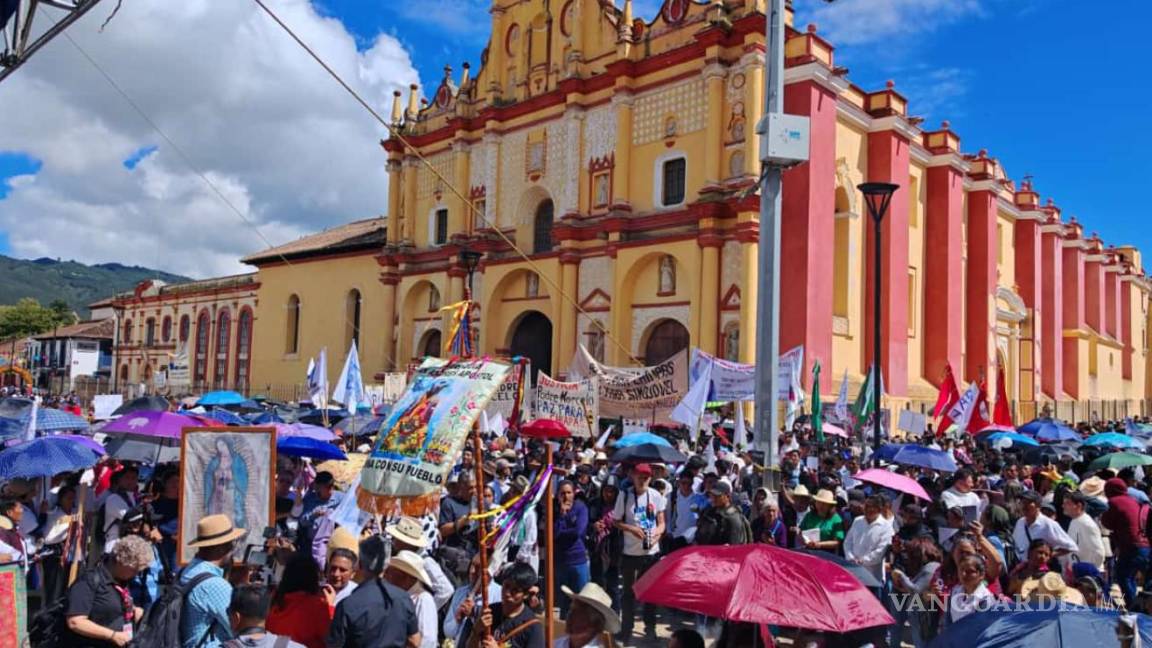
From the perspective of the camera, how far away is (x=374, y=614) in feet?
15.5

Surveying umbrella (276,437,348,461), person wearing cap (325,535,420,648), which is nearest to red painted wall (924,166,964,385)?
umbrella (276,437,348,461)

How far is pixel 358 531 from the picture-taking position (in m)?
6.91

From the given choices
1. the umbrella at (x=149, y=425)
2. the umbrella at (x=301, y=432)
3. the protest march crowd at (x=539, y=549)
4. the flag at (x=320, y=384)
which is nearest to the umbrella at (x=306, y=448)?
the protest march crowd at (x=539, y=549)

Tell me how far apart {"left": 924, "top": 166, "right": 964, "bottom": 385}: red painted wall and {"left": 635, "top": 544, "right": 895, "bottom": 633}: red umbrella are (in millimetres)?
26002

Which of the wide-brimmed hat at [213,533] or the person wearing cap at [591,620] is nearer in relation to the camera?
the person wearing cap at [591,620]

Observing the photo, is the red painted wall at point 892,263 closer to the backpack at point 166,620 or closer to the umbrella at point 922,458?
the umbrella at point 922,458

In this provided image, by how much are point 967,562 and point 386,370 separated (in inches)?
1229

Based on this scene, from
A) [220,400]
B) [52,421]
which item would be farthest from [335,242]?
[52,421]

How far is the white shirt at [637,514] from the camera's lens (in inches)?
345

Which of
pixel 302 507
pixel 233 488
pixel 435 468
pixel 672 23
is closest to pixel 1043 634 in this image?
pixel 435 468

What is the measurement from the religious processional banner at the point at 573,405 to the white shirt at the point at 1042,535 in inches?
316

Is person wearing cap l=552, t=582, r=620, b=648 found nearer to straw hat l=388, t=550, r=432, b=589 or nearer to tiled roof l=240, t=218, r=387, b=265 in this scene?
straw hat l=388, t=550, r=432, b=589

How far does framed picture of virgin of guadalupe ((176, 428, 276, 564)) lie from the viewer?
744cm

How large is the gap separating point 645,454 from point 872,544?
11.2ft
